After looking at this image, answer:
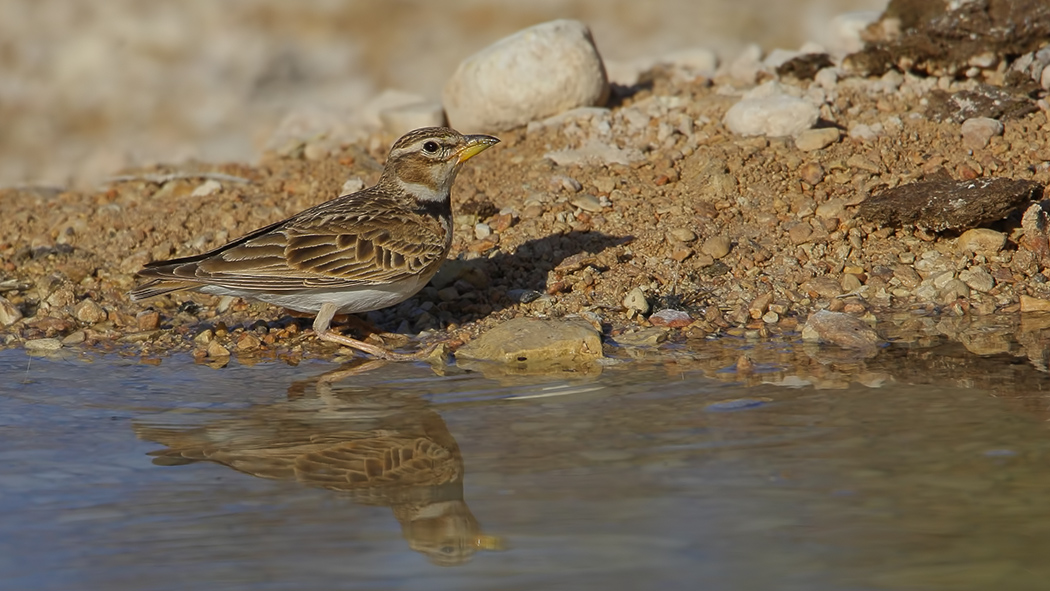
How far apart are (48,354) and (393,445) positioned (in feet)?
9.39

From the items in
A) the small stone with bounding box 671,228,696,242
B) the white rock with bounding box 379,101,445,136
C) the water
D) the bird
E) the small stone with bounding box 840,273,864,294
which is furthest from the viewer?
the white rock with bounding box 379,101,445,136

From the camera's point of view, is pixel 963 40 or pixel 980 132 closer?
pixel 980 132

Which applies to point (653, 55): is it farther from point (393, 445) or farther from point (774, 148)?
point (393, 445)

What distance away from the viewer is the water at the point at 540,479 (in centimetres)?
402

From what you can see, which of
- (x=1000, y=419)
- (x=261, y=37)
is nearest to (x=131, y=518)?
(x=1000, y=419)

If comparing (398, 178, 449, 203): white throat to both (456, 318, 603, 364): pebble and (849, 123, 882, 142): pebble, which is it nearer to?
(456, 318, 603, 364): pebble

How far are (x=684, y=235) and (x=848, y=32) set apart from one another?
12.8 feet

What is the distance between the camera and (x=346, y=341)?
7.04 m

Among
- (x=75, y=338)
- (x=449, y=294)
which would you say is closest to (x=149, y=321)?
(x=75, y=338)

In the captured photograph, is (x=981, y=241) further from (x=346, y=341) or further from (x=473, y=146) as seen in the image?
(x=346, y=341)

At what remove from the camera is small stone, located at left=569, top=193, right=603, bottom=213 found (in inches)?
336

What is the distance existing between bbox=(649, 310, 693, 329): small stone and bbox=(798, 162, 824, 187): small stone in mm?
1792

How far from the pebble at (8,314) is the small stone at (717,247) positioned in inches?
173

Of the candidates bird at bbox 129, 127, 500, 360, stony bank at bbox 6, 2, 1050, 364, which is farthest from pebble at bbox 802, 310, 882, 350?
bird at bbox 129, 127, 500, 360
